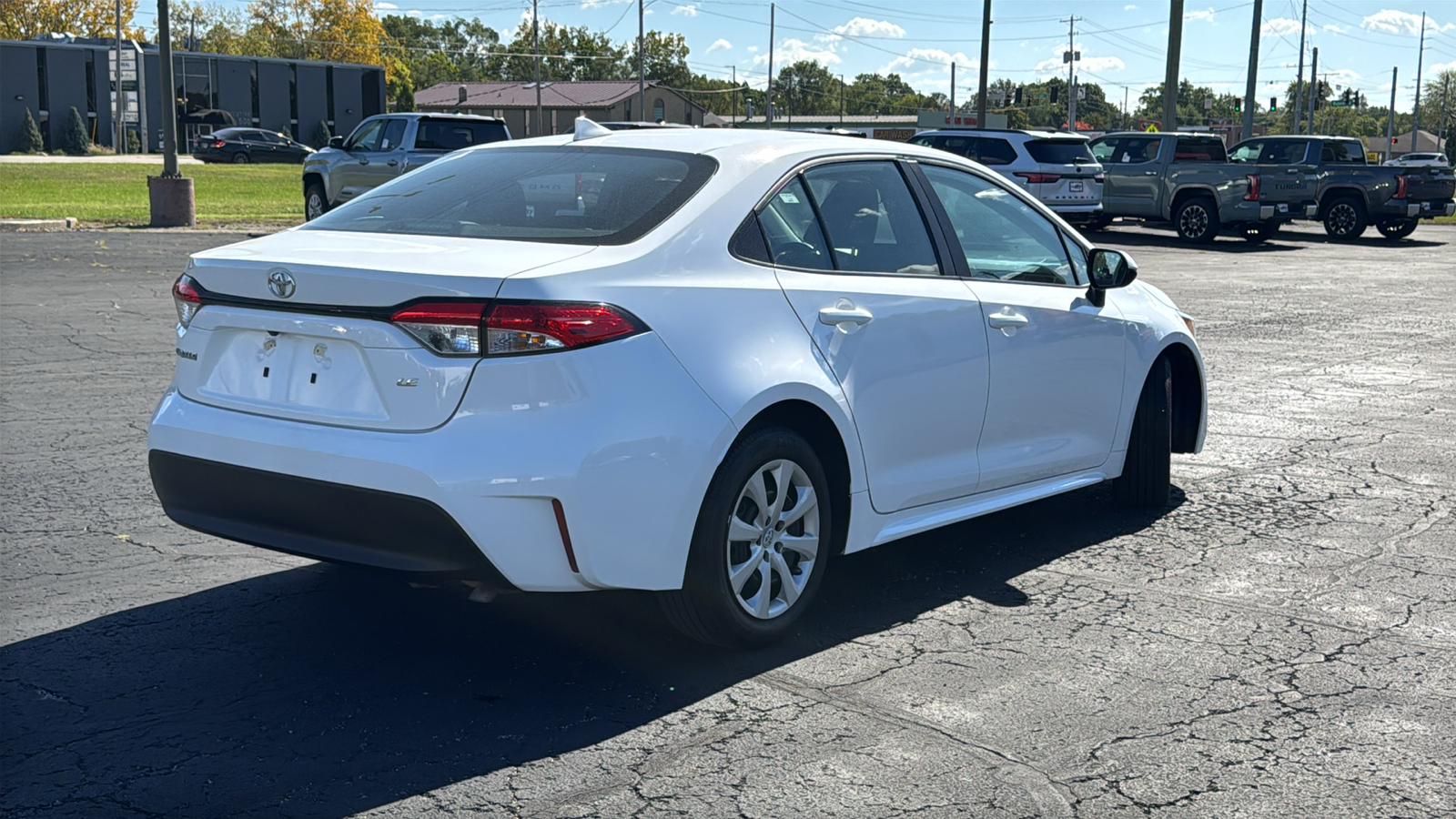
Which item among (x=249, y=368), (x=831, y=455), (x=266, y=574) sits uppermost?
(x=249, y=368)

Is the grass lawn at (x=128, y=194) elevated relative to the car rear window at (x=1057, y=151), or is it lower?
lower

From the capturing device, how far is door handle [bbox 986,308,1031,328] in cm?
547

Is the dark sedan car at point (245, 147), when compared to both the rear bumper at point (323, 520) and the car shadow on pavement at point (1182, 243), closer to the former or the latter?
the car shadow on pavement at point (1182, 243)

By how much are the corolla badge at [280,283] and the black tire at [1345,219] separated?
94.2 feet

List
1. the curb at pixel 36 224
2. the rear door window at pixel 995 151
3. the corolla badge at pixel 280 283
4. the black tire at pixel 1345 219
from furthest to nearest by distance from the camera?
the black tire at pixel 1345 219, the rear door window at pixel 995 151, the curb at pixel 36 224, the corolla badge at pixel 280 283

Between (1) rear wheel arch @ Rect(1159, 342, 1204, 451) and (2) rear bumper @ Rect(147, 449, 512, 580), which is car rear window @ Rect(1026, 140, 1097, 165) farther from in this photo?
Answer: (2) rear bumper @ Rect(147, 449, 512, 580)

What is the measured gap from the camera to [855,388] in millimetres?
4832

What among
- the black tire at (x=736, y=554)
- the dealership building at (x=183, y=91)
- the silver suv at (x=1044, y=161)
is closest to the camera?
the black tire at (x=736, y=554)

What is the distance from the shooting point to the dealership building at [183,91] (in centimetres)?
6725

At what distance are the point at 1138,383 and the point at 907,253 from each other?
161 cm

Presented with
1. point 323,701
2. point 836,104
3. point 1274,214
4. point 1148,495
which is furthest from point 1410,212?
point 836,104

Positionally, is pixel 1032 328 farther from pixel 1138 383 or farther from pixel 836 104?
pixel 836 104

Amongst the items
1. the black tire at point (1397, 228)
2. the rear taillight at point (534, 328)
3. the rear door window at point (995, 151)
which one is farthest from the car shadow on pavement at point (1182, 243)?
the rear taillight at point (534, 328)

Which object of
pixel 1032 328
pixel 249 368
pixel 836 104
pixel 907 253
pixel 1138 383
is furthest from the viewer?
pixel 836 104
